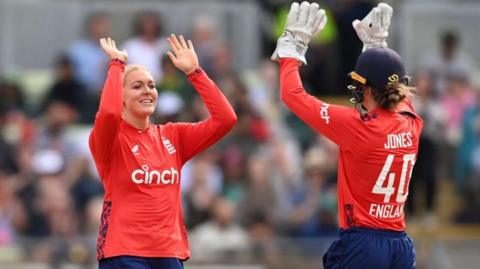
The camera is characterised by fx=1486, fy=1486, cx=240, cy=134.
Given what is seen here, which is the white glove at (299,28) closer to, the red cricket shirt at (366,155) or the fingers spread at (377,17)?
the red cricket shirt at (366,155)

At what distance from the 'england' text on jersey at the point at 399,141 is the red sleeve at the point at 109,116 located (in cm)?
170

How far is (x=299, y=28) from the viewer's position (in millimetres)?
9578

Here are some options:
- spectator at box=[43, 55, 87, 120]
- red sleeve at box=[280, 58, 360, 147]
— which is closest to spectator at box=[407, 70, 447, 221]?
spectator at box=[43, 55, 87, 120]

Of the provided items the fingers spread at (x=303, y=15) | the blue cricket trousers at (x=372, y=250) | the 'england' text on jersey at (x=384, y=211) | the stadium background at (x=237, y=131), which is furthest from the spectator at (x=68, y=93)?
the 'england' text on jersey at (x=384, y=211)

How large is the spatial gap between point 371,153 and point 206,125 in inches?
44.5

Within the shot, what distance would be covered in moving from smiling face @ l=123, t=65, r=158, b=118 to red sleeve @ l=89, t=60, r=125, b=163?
20cm

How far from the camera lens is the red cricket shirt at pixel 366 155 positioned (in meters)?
9.33

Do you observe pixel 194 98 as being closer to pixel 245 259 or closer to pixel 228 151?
pixel 228 151

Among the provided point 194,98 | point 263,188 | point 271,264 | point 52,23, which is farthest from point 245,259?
point 52,23

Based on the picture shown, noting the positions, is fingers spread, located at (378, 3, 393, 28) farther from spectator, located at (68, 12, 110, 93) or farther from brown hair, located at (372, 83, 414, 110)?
spectator, located at (68, 12, 110, 93)

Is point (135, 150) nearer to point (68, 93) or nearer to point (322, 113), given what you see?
point (322, 113)

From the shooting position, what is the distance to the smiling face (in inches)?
376

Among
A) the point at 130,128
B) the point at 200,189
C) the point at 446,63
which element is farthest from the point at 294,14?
the point at 446,63

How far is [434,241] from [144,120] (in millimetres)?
6988
